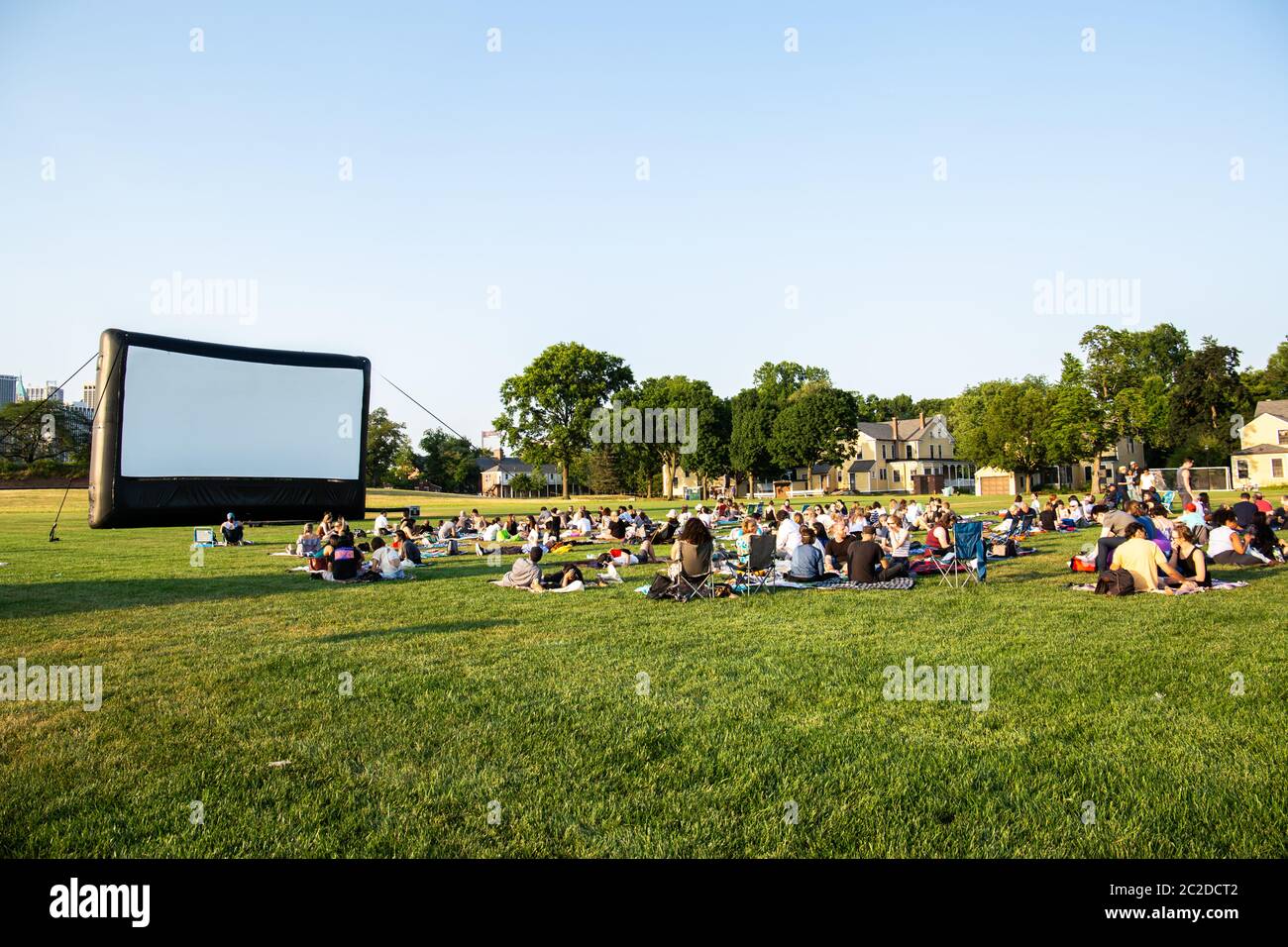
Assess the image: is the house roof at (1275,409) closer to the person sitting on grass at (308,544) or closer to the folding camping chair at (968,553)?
the folding camping chair at (968,553)

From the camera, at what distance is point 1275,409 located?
59.0 m

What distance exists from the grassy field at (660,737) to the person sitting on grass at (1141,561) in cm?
71

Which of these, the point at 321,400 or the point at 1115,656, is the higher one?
the point at 321,400

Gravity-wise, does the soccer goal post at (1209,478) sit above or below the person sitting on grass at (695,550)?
above

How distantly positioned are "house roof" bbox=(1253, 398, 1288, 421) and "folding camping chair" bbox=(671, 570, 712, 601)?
64.9m

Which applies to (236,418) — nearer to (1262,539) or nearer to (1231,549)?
(1231,549)

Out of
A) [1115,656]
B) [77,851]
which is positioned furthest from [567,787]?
[1115,656]

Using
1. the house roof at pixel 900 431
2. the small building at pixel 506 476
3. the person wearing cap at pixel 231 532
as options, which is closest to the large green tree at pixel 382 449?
the small building at pixel 506 476

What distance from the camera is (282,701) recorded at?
17.7 ft

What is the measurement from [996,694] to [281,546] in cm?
1917

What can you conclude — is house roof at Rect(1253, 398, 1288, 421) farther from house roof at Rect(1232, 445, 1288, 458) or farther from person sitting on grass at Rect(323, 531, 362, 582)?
person sitting on grass at Rect(323, 531, 362, 582)

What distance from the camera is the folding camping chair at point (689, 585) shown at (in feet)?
33.7

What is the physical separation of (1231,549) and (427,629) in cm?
1171
